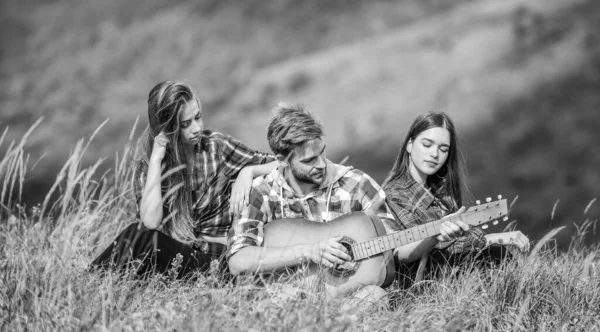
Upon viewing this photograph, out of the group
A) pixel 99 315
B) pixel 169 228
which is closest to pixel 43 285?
pixel 99 315

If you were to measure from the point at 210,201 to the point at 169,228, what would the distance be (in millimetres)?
259

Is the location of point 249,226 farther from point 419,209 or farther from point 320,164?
point 419,209

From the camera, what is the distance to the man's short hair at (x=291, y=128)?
3256 mm

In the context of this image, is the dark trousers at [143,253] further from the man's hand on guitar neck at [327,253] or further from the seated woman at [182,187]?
the man's hand on guitar neck at [327,253]

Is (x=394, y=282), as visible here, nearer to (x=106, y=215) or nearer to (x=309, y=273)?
(x=309, y=273)

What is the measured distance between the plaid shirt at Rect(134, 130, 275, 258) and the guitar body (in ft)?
1.87

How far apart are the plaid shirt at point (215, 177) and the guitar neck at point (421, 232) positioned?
→ 861mm

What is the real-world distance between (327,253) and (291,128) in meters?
0.58

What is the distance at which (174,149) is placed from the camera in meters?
3.61

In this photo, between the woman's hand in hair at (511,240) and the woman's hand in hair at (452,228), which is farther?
the woman's hand in hair at (511,240)

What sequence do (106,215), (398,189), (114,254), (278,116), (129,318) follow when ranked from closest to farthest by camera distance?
(129,318) < (114,254) < (278,116) < (398,189) < (106,215)

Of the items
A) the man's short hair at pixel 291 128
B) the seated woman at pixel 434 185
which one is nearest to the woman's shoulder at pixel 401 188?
the seated woman at pixel 434 185

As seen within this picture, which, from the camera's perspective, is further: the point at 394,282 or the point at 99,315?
the point at 394,282

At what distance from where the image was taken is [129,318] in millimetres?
2629
